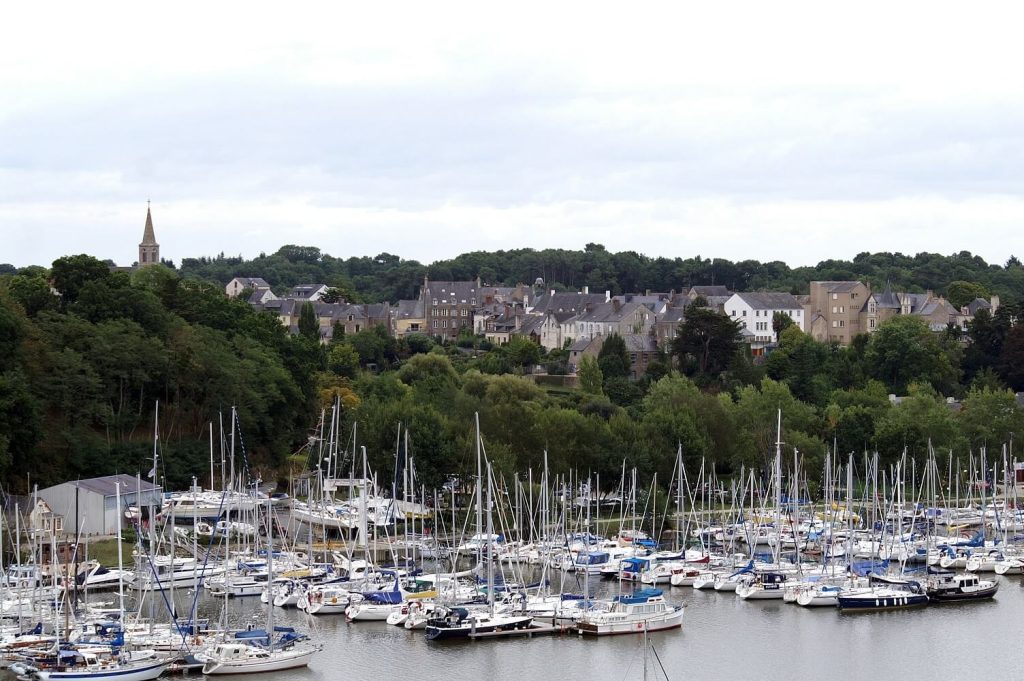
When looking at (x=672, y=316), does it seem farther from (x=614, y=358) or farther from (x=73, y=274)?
(x=73, y=274)

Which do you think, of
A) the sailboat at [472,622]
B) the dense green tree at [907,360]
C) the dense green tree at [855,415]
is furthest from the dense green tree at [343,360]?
the sailboat at [472,622]

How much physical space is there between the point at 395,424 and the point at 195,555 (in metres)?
14.9

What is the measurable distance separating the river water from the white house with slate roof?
6858 centimetres

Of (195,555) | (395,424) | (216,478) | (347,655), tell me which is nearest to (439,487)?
(395,424)

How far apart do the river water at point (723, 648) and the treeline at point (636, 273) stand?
96.5 m

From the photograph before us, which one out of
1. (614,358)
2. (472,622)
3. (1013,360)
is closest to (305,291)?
(614,358)

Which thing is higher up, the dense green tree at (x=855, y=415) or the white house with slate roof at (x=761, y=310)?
the white house with slate roof at (x=761, y=310)

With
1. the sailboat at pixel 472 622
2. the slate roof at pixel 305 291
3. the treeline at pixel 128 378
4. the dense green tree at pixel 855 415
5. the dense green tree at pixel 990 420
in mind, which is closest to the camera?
the sailboat at pixel 472 622

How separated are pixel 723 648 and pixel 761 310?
251 ft

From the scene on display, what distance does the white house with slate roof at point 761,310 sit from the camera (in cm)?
11994

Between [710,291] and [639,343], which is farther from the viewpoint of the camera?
[710,291]

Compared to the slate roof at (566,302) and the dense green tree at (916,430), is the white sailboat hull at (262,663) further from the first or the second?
the slate roof at (566,302)

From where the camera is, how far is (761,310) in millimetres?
120312

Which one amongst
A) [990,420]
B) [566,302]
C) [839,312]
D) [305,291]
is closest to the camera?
[990,420]
